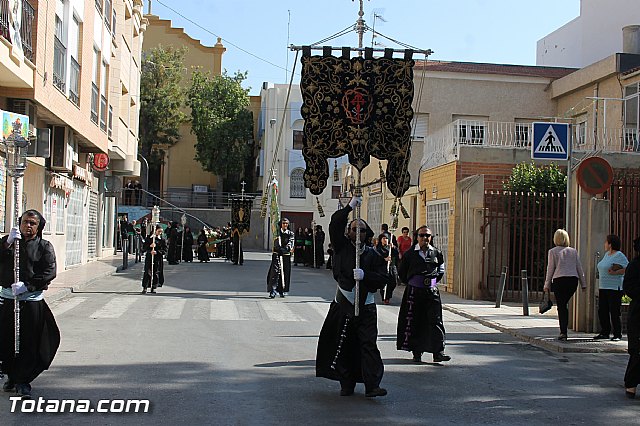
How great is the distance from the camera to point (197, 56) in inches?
2443

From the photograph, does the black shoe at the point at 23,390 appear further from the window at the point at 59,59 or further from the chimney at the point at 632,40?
the chimney at the point at 632,40

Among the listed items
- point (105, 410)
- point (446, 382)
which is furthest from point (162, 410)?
point (446, 382)

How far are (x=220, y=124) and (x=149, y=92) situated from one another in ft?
17.2

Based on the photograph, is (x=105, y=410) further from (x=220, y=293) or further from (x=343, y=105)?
(x=220, y=293)

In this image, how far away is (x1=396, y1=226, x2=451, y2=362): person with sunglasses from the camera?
34.7ft

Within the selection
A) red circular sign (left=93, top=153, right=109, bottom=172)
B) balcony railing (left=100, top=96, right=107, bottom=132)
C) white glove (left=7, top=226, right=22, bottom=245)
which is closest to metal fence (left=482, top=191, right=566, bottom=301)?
white glove (left=7, top=226, right=22, bottom=245)

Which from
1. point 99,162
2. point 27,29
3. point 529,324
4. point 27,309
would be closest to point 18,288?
point 27,309

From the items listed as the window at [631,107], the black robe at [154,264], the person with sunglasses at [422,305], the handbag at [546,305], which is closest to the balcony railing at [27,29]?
the black robe at [154,264]

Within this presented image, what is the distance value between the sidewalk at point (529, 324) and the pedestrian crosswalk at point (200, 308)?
1.74 m

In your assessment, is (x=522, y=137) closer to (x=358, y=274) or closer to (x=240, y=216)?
(x=358, y=274)

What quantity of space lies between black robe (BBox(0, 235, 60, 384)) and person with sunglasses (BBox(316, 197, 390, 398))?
8.90 feet

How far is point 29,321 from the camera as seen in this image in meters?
7.85

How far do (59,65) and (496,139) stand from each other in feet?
40.7

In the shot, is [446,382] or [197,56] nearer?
[446,382]
